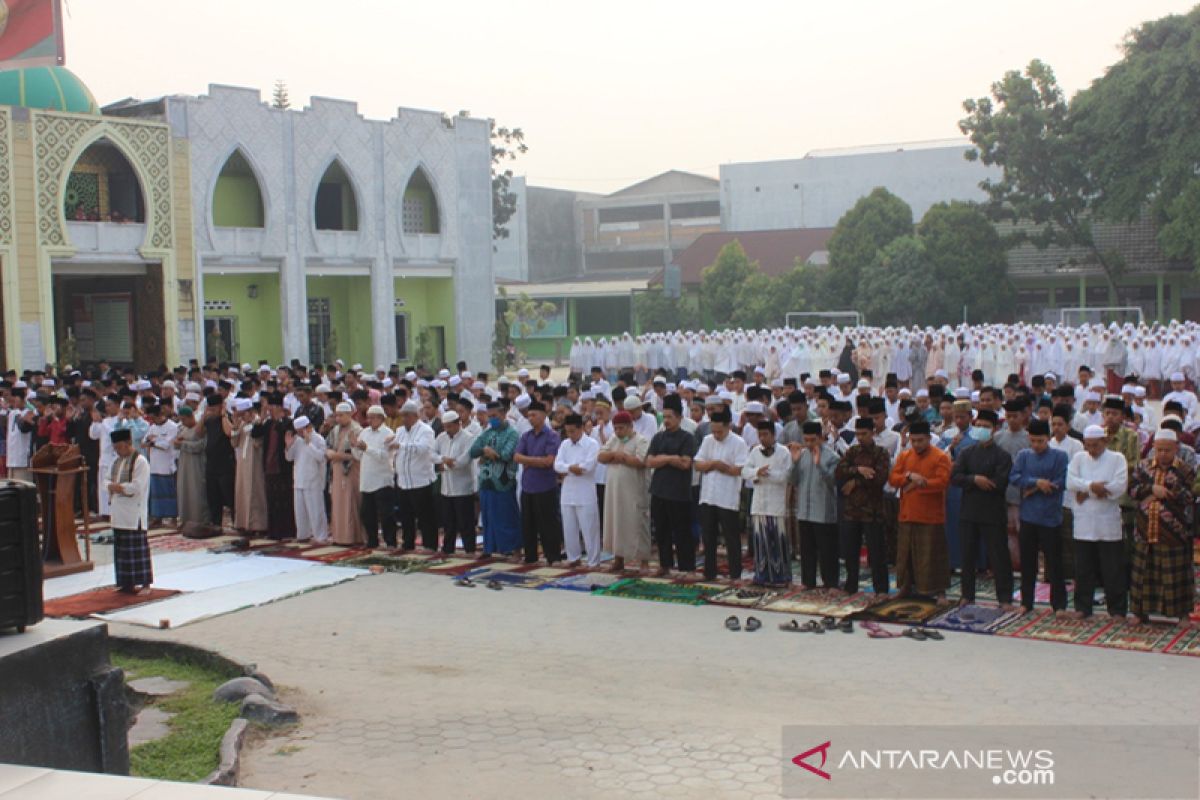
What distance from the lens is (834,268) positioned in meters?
38.1

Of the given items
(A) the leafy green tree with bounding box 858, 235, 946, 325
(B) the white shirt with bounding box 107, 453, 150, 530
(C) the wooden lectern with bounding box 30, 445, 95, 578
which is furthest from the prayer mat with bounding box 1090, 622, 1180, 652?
(A) the leafy green tree with bounding box 858, 235, 946, 325

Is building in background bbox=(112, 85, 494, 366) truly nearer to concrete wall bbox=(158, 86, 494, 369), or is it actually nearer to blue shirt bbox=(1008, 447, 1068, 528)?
concrete wall bbox=(158, 86, 494, 369)

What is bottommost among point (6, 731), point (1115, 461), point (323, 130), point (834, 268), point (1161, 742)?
point (1161, 742)

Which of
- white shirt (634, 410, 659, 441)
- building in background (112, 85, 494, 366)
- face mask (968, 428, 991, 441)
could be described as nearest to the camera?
face mask (968, 428, 991, 441)

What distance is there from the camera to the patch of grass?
647 cm

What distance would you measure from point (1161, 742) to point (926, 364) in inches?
834

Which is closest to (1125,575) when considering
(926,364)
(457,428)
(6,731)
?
(457,428)

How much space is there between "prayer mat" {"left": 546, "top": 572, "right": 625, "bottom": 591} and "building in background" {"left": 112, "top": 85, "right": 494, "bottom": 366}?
1869 centimetres

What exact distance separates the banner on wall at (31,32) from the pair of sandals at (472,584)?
67.6 feet

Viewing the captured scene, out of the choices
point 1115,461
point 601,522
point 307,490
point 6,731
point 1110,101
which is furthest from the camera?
point 1110,101

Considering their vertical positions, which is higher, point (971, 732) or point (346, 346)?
point (346, 346)

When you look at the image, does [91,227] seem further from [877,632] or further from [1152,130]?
Answer: [1152,130]

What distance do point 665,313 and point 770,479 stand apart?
31958mm

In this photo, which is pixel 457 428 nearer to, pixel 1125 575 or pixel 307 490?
pixel 307 490
